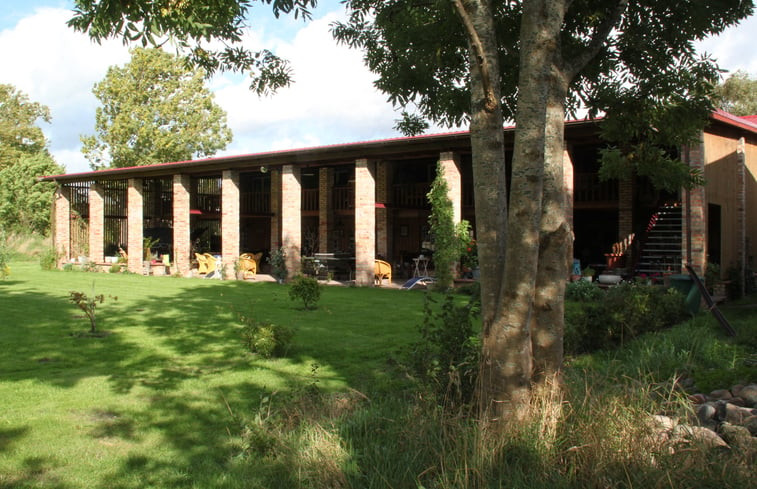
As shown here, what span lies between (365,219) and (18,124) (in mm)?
41185

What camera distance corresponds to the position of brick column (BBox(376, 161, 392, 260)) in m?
22.6

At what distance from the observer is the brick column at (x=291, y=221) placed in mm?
20344

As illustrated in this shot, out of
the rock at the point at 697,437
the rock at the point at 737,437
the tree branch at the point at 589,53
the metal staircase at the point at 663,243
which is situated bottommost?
the rock at the point at 737,437

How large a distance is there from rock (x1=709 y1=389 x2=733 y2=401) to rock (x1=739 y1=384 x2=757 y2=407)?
102 mm

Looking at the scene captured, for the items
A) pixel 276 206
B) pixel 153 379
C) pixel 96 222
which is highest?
pixel 276 206

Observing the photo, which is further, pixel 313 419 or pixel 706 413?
pixel 706 413

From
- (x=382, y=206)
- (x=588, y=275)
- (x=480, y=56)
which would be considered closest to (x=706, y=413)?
(x=480, y=56)

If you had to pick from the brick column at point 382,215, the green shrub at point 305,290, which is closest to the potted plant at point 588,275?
the green shrub at point 305,290

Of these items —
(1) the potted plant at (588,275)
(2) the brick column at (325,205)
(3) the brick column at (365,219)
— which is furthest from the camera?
(2) the brick column at (325,205)

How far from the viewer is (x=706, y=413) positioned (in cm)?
477

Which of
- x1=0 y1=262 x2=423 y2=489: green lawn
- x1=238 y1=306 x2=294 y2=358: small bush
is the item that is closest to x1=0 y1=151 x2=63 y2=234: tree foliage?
x1=0 y1=262 x2=423 y2=489: green lawn

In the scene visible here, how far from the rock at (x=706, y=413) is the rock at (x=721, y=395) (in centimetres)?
63

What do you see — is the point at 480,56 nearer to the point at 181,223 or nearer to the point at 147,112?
the point at 181,223

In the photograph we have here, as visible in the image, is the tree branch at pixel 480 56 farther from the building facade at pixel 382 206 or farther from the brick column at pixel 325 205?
the brick column at pixel 325 205
